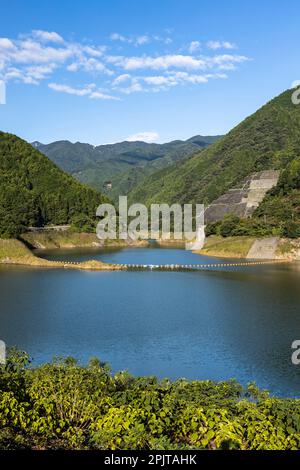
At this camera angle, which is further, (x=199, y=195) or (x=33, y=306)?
(x=199, y=195)

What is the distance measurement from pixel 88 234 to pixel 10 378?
116 metres

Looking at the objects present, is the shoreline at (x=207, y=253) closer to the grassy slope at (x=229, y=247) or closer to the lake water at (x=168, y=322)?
the grassy slope at (x=229, y=247)

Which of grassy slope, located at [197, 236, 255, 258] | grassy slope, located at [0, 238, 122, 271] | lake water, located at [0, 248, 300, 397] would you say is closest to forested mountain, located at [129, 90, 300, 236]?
grassy slope, located at [197, 236, 255, 258]

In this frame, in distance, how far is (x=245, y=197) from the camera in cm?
11619

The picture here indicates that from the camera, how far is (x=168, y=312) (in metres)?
43.2

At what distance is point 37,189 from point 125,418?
144766 millimetres

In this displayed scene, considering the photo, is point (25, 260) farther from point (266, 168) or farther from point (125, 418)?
point (125, 418)

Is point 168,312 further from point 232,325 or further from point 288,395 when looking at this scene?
point 288,395

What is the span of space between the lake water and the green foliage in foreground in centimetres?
941

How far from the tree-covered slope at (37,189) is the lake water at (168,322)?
71.0 meters

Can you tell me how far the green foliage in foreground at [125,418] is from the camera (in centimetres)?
1285

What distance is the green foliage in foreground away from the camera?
1285cm

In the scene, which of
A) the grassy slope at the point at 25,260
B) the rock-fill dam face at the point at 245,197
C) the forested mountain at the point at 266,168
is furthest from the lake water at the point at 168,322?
the rock-fill dam face at the point at 245,197
